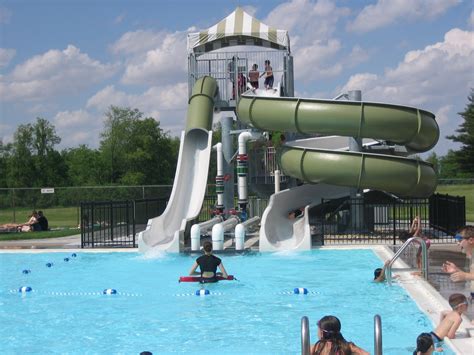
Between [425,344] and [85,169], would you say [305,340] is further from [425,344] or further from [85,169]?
[85,169]

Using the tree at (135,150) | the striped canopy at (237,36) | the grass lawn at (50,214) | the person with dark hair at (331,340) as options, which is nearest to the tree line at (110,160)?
the tree at (135,150)

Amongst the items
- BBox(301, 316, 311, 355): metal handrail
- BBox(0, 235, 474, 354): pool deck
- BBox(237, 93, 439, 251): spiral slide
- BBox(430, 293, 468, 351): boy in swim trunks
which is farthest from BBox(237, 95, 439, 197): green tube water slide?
BBox(301, 316, 311, 355): metal handrail

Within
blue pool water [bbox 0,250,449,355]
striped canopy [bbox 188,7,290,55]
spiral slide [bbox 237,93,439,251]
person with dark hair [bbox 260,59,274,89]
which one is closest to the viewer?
blue pool water [bbox 0,250,449,355]

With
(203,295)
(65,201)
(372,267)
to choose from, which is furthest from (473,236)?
(65,201)

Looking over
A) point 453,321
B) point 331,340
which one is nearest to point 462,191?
point 453,321

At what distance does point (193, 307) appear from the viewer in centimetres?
1066

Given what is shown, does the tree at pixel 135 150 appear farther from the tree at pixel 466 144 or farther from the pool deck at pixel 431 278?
the pool deck at pixel 431 278

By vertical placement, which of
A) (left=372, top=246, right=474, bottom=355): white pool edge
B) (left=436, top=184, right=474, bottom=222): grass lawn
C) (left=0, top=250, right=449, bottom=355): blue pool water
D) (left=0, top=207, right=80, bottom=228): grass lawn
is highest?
(left=436, top=184, right=474, bottom=222): grass lawn

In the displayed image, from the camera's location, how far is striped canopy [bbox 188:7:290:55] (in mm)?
25797

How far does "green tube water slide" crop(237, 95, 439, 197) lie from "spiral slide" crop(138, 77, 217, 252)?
342 centimetres

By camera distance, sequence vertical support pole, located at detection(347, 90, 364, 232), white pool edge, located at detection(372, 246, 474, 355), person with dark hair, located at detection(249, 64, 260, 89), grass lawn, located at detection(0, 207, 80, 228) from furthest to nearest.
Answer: grass lawn, located at detection(0, 207, 80, 228) → person with dark hair, located at detection(249, 64, 260, 89) → vertical support pole, located at detection(347, 90, 364, 232) → white pool edge, located at detection(372, 246, 474, 355)

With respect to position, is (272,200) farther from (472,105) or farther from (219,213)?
(472,105)

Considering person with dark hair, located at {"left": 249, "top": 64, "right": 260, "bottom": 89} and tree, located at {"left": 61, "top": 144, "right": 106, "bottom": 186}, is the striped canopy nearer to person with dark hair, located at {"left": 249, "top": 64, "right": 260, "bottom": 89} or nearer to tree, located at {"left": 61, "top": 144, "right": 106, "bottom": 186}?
person with dark hair, located at {"left": 249, "top": 64, "right": 260, "bottom": 89}

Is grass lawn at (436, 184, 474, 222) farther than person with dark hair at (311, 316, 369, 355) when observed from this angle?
Yes
